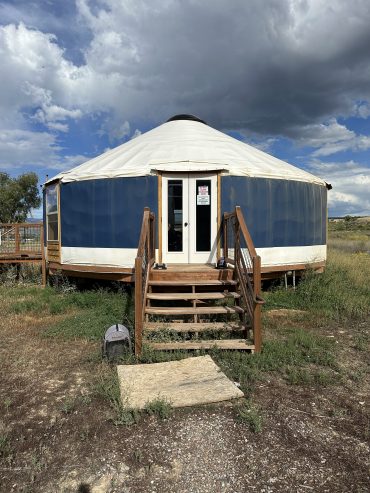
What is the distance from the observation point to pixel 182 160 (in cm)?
722

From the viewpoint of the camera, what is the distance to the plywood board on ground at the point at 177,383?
11.1 feet

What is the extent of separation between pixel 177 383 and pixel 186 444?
93 centimetres

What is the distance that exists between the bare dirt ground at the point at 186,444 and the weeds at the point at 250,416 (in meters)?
0.05

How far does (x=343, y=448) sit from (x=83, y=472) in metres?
1.77

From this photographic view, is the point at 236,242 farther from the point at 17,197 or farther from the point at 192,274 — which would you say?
the point at 17,197

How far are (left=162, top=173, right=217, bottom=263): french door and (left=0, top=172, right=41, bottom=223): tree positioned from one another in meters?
32.2

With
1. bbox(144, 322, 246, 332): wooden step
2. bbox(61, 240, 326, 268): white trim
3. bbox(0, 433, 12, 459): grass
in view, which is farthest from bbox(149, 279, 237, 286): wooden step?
bbox(0, 433, 12, 459): grass

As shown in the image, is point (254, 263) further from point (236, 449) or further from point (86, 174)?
point (86, 174)

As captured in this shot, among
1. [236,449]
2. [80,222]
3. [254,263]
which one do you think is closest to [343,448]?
[236,449]

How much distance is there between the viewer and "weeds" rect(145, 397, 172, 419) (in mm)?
3133

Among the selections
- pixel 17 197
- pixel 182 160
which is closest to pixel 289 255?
pixel 182 160

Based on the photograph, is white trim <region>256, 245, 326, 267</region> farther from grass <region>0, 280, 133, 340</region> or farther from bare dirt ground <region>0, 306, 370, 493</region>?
bare dirt ground <region>0, 306, 370, 493</region>

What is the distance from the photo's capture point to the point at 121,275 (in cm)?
750

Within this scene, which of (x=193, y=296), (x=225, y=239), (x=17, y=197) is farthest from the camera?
(x=17, y=197)
